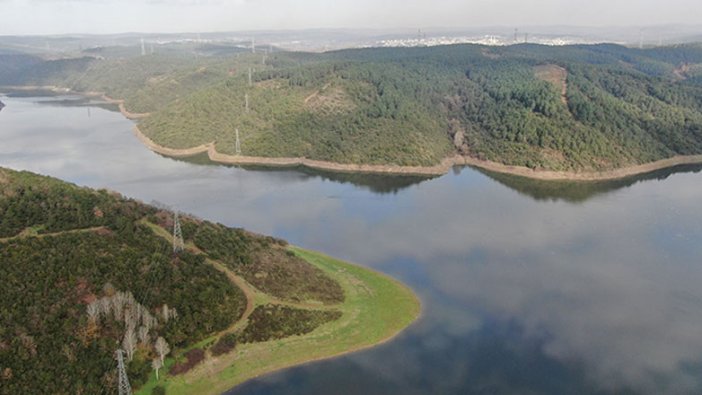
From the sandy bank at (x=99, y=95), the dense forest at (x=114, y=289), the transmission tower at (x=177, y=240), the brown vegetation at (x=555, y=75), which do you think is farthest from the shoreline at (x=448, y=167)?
the transmission tower at (x=177, y=240)

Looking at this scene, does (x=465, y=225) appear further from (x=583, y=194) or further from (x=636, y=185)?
(x=636, y=185)

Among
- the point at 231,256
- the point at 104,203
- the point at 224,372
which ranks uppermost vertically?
the point at 104,203

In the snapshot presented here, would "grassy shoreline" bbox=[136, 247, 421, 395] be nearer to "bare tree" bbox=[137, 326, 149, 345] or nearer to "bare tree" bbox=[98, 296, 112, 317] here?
"bare tree" bbox=[137, 326, 149, 345]

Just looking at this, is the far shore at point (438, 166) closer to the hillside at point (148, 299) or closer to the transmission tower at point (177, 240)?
the hillside at point (148, 299)

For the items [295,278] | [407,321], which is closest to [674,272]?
[407,321]

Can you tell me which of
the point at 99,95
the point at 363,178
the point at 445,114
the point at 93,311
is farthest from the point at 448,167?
the point at 99,95
